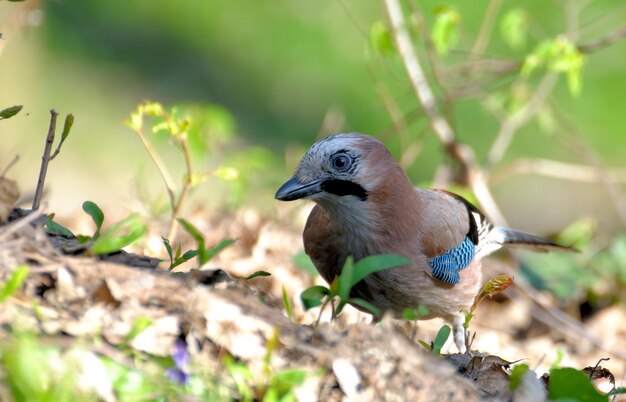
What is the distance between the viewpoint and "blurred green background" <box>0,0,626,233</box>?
5656mm

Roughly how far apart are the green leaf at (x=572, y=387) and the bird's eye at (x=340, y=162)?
1034mm

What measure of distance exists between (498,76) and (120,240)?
114 inches

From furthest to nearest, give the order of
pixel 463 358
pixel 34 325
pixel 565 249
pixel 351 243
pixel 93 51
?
1. pixel 93 51
2. pixel 565 249
3. pixel 351 243
4. pixel 463 358
5. pixel 34 325

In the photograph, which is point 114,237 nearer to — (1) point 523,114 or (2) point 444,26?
(2) point 444,26

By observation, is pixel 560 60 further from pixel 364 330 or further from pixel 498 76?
pixel 364 330

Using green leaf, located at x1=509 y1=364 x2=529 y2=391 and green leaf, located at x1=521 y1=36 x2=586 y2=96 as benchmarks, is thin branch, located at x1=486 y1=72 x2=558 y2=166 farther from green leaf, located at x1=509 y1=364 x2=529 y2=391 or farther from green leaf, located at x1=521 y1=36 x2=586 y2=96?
green leaf, located at x1=509 y1=364 x2=529 y2=391

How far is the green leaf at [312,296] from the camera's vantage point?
6.53 ft

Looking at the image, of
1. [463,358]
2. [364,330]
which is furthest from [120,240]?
[463,358]

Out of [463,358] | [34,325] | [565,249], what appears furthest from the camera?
[565,249]

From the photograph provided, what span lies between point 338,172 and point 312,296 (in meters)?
0.70

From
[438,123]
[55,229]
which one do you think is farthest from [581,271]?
[55,229]

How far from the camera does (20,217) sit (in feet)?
6.64

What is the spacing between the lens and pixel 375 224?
9.15 feet

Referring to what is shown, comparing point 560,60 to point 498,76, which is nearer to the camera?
point 560,60
